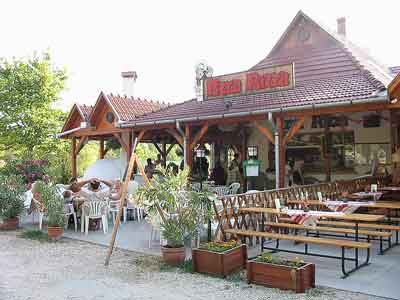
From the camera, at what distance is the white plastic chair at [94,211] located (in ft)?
29.7

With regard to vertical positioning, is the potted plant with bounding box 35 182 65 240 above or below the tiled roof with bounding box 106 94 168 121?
below

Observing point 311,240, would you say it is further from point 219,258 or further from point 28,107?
point 28,107

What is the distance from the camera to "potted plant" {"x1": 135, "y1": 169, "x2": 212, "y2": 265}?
6188mm

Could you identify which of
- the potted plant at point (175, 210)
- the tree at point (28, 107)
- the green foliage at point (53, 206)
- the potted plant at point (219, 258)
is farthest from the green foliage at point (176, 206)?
the tree at point (28, 107)

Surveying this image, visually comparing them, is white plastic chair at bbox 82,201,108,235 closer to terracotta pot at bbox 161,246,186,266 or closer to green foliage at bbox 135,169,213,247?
green foliage at bbox 135,169,213,247

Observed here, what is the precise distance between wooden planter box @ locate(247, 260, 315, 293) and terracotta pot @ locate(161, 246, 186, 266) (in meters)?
1.29

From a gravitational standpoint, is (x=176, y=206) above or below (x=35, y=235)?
above

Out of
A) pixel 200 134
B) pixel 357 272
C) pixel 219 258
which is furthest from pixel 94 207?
pixel 357 272

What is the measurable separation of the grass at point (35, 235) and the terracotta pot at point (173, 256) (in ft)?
10.8

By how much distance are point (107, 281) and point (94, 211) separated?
3.76 m

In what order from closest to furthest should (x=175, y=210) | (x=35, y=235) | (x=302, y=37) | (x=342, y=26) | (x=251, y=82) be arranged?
(x=175, y=210) → (x=35, y=235) → (x=251, y=82) → (x=302, y=37) → (x=342, y=26)

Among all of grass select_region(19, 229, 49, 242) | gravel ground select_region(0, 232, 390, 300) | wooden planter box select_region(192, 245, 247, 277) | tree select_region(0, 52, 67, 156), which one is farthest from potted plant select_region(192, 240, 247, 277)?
tree select_region(0, 52, 67, 156)

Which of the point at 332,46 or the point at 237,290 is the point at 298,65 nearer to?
the point at 332,46

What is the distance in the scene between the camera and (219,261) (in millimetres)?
5543
